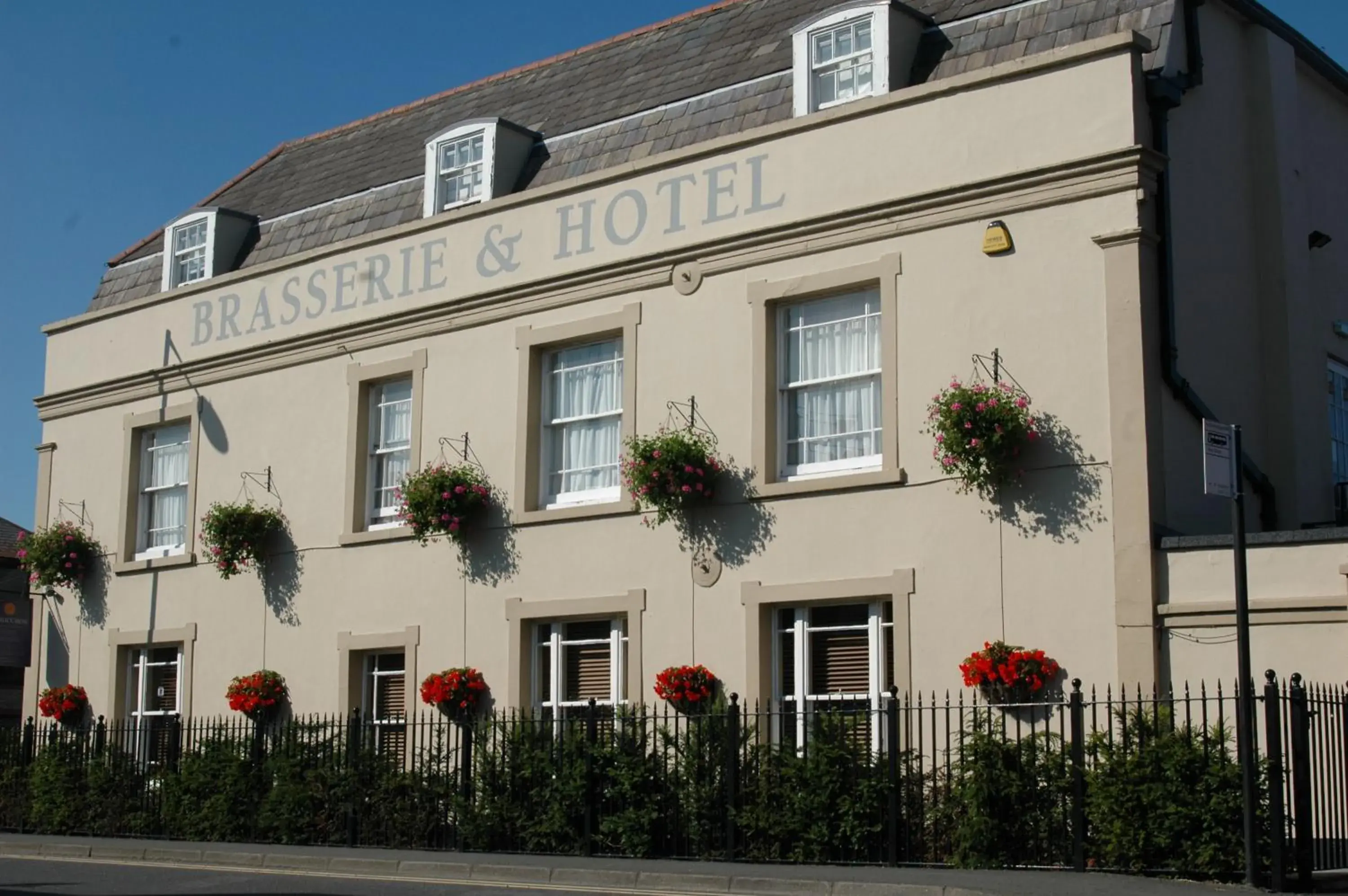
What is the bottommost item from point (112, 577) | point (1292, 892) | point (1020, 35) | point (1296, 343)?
point (1292, 892)

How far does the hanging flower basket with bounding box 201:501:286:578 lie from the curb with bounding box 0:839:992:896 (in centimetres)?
382

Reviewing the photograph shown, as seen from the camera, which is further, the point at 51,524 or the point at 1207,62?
the point at 51,524

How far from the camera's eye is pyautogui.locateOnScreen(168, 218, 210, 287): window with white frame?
23.5 m

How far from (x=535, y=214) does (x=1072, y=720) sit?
348 inches

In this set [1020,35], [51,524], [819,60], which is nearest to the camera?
[1020,35]

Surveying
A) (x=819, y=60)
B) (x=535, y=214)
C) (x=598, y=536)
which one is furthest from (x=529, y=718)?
(x=819, y=60)

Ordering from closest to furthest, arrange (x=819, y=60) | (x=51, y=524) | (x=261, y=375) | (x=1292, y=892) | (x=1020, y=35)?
(x=1292, y=892) < (x=1020, y=35) < (x=819, y=60) < (x=261, y=375) < (x=51, y=524)

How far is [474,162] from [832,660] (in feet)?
25.8

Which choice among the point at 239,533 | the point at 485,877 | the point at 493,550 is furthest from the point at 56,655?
the point at 485,877

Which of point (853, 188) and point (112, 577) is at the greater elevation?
point (853, 188)

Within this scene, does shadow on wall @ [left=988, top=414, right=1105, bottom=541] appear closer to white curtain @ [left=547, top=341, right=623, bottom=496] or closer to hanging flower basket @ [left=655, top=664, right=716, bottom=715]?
hanging flower basket @ [left=655, top=664, right=716, bottom=715]

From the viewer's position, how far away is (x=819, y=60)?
58.2 ft

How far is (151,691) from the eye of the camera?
22.7 meters

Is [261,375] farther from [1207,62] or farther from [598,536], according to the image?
[1207,62]
